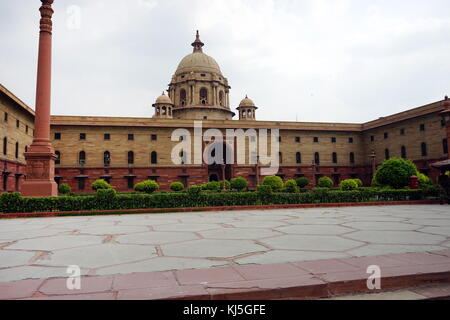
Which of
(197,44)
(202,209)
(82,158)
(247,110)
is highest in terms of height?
(197,44)

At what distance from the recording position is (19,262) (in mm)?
3754

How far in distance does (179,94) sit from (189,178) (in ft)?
51.7

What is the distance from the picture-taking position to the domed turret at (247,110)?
143 ft

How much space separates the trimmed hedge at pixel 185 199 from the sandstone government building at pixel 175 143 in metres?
13.9

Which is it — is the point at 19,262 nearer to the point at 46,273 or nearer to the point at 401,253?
the point at 46,273

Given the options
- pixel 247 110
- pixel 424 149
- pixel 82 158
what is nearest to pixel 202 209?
pixel 82 158

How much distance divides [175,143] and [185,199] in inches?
897

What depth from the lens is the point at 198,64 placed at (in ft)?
151

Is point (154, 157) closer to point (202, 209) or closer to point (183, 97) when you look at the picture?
point (183, 97)

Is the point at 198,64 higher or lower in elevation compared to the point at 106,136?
higher

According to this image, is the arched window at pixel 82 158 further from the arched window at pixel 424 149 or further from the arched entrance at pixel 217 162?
the arched window at pixel 424 149

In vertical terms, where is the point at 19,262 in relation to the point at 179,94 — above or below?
below
